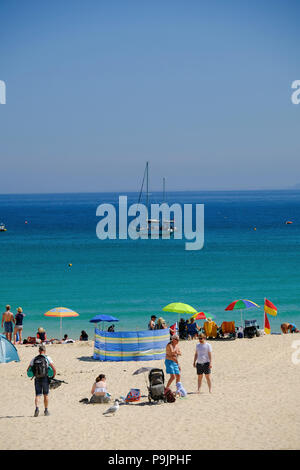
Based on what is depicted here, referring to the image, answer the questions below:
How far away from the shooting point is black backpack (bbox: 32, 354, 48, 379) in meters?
11.7

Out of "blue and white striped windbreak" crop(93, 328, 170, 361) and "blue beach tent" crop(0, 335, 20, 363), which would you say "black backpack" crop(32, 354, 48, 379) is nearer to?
"blue and white striped windbreak" crop(93, 328, 170, 361)

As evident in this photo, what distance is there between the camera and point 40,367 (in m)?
11.8

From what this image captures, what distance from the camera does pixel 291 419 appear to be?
37.0 ft

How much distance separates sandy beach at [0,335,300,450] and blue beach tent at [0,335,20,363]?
24cm

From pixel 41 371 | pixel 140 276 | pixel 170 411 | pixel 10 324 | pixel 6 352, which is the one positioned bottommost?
pixel 170 411

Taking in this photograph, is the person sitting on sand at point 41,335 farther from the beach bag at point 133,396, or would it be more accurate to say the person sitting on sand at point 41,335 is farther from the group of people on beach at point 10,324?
the beach bag at point 133,396

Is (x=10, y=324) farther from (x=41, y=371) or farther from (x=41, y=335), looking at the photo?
(x=41, y=371)

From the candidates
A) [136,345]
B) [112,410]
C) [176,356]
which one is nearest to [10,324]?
[136,345]

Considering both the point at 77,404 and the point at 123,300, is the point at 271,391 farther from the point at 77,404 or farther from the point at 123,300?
the point at 123,300

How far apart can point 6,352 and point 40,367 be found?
21.1 feet

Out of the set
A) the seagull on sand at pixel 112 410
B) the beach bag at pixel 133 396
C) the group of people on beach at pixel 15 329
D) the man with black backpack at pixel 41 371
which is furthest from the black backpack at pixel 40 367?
the group of people on beach at pixel 15 329

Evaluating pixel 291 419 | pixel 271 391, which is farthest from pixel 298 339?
pixel 291 419

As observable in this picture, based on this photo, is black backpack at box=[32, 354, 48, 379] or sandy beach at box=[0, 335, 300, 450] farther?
black backpack at box=[32, 354, 48, 379]

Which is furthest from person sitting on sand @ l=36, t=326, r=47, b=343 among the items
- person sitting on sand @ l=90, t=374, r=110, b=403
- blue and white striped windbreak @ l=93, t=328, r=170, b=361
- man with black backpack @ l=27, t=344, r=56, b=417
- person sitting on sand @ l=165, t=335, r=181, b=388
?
man with black backpack @ l=27, t=344, r=56, b=417
